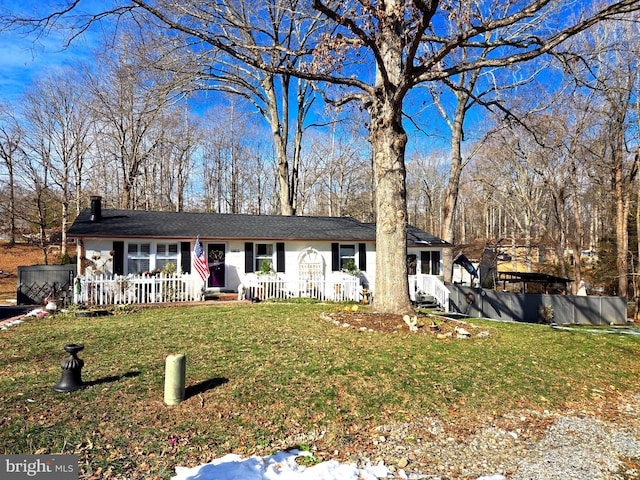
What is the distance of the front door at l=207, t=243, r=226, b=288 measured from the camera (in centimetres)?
1485

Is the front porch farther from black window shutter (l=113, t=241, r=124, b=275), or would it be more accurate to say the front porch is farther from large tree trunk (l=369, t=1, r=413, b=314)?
large tree trunk (l=369, t=1, r=413, b=314)

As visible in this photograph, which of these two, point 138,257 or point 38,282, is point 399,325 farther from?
point 38,282

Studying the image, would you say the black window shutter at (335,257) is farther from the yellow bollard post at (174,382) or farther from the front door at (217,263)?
the yellow bollard post at (174,382)

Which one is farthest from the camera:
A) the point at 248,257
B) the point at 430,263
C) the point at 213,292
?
the point at 430,263

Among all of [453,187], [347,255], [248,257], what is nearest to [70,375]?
[248,257]

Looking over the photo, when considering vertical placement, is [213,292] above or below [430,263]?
below

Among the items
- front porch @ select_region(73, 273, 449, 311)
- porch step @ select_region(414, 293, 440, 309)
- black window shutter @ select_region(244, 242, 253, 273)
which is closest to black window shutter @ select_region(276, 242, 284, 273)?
front porch @ select_region(73, 273, 449, 311)

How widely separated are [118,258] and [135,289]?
192cm

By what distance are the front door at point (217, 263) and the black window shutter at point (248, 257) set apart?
0.86m

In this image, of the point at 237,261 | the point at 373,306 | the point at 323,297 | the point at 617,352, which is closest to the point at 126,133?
the point at 237,261

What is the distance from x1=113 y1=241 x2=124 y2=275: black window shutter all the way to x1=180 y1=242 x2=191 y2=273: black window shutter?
203 centimetres

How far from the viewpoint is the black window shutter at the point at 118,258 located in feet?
43.7

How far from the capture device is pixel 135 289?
40.1 feet

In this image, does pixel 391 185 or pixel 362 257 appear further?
pixel 362 257
